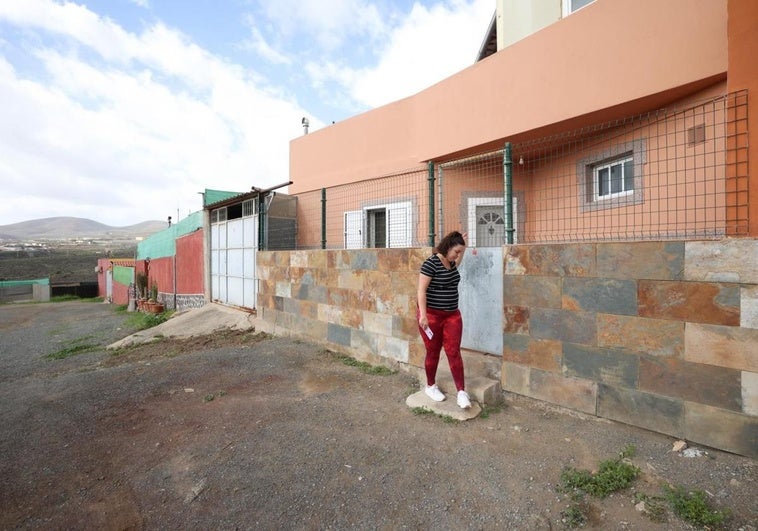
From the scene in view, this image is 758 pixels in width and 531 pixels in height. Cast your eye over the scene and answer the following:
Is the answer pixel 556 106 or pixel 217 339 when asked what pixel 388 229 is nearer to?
pixel 556 106

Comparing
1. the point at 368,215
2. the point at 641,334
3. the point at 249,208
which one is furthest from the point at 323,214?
the point at 641,334

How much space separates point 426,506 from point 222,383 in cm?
331

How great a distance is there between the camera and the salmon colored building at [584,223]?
2830 mm

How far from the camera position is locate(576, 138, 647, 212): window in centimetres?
468

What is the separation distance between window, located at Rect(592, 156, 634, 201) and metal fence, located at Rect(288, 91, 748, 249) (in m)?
0.01

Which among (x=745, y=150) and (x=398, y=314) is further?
(x=398, y=314)

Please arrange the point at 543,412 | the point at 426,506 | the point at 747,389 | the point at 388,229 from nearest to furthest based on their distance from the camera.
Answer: the point at 426,506 < the point at 747,389 < the point at 543,412 < the point at 388,229

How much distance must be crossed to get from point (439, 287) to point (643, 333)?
1713 millimetres

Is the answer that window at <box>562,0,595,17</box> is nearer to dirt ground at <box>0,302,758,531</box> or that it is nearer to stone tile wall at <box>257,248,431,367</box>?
stone tile wall at <box>257,248,431,367</box>

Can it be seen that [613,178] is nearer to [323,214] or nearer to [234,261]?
[323,214]

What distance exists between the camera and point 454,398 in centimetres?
370

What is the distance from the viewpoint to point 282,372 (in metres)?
5.07

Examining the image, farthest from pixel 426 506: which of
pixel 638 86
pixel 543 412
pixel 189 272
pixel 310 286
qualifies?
pixel 189 272

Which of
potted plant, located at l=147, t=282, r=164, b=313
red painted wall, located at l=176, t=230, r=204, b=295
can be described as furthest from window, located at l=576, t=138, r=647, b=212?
potted plant, located at l=147, t=282, r=164, b=313
